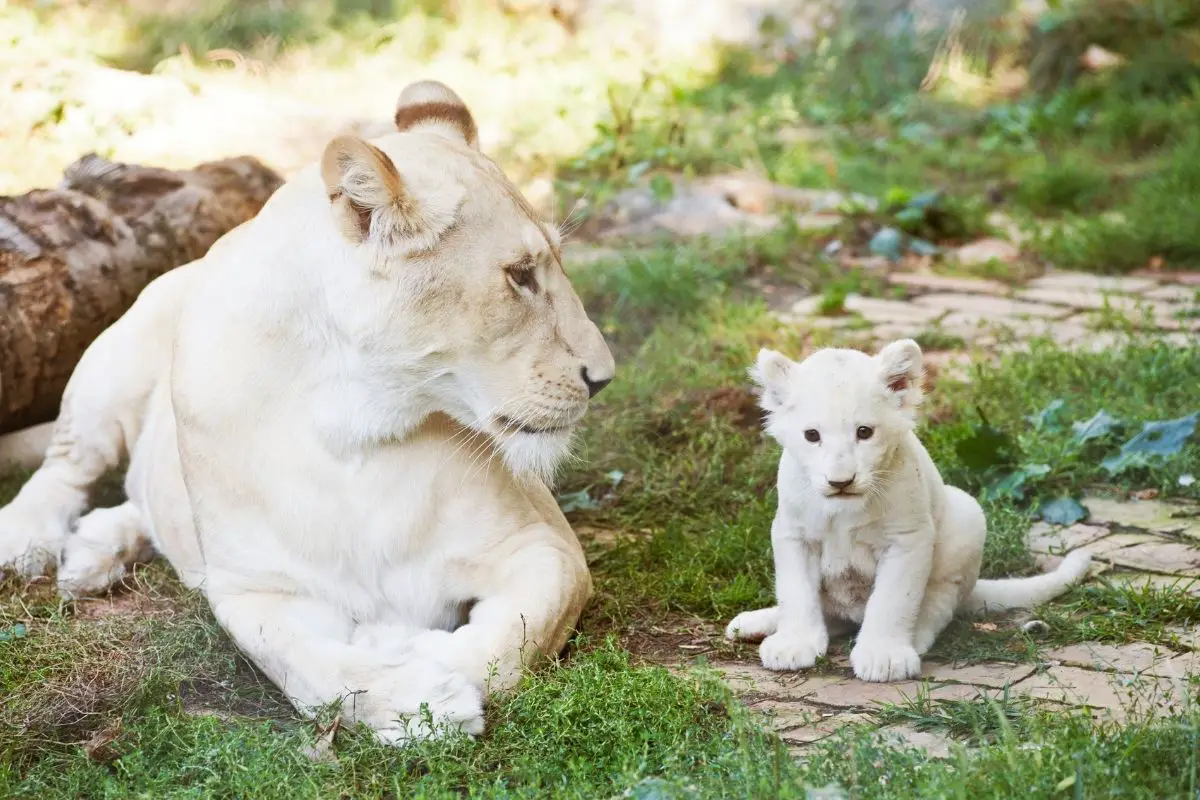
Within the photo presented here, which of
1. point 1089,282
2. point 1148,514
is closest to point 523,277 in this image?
point 1148,514

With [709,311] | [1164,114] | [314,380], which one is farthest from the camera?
[1164,114]

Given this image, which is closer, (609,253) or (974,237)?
(609,253)

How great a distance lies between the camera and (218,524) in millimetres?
3406

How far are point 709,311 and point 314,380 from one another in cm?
338

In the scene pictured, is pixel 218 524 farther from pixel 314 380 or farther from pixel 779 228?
pixel 779 228

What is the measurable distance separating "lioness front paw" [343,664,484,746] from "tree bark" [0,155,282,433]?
8.09 feet

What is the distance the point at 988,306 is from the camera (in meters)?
6.70

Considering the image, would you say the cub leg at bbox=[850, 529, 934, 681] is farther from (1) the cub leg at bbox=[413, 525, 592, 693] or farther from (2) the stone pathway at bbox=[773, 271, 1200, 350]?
(2) the stone pathway at bbox=[773, 271, 1200, 350]

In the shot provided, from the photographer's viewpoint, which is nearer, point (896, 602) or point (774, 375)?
point (896, 602)

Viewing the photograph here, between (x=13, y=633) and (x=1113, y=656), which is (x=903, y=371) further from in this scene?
(x=13, y=633)

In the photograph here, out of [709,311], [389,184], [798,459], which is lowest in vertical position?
[709,311]

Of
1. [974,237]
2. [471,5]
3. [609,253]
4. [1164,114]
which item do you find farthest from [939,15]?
[609,253]

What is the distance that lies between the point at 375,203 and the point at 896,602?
1521mm

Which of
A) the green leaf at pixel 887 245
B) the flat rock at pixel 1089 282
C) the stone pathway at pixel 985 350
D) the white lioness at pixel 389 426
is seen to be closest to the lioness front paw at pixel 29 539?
the white lioness at pixel 389 426
